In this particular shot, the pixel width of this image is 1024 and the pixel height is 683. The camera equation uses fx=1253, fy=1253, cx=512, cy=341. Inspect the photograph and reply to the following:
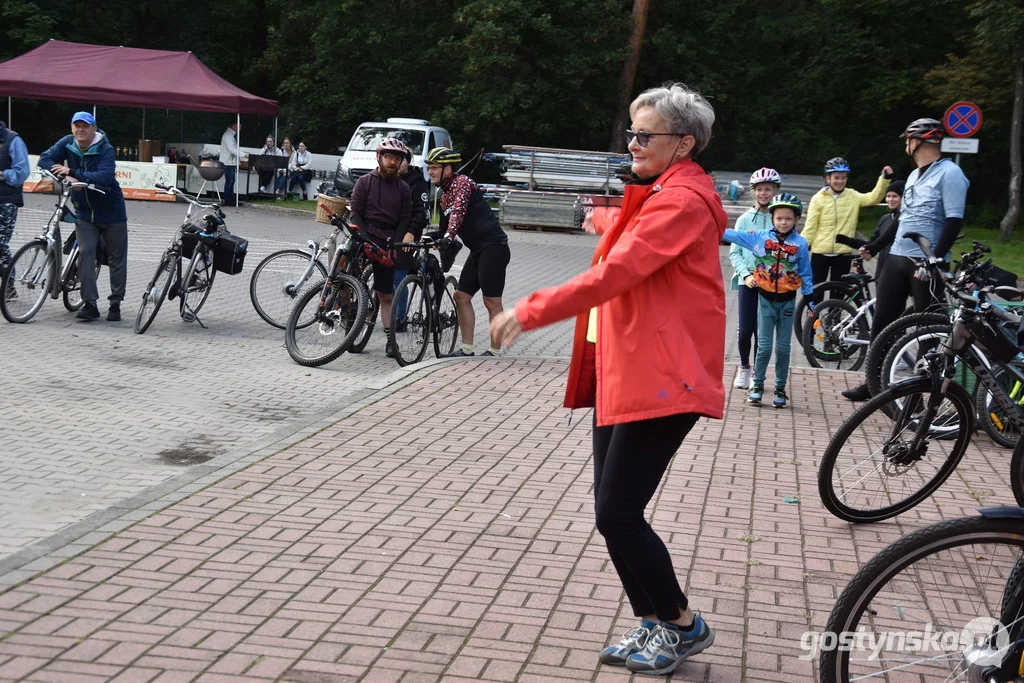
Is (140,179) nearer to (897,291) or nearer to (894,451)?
(897,291)

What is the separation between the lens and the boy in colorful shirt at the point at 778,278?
8.77 metres

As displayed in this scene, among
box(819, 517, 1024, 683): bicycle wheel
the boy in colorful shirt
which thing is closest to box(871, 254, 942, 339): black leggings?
the boy in colorful shirt

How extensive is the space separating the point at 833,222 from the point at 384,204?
418 cm

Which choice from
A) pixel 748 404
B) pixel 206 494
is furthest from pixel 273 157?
pixel 206 494

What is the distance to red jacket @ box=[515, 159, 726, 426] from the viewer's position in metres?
3.67

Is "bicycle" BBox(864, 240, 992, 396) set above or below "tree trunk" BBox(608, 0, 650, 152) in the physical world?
below

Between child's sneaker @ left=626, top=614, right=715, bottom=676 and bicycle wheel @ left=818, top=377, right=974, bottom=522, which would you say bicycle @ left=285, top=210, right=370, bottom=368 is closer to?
bicycle wheel @ left=818, top=377, right=974, bottom=522

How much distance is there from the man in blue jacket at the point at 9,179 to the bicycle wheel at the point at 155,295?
4.06ft

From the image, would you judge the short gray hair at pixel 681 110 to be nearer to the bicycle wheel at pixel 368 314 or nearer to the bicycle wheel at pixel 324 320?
the bicycle wheel at pixel 324 320

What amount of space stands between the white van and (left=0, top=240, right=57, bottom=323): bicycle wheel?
17482mm

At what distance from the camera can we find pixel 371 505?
5.86 meters

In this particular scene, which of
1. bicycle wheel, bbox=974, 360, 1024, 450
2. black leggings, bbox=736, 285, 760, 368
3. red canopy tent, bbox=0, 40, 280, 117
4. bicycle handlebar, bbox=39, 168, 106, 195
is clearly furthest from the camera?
red canopy tent, bbox=0, 40, 280, 117

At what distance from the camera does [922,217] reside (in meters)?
8.70

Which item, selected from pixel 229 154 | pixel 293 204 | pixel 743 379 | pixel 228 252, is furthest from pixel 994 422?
pixel 229 154
